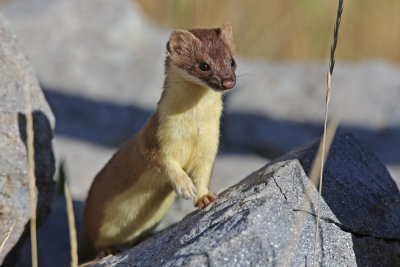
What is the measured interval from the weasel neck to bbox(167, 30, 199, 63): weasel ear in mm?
72

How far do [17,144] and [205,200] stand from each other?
1.22 m

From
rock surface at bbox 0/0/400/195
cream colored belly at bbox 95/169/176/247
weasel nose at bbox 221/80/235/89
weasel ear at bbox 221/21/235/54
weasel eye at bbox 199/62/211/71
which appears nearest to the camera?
weasel nose at bbox 221/80/235/89

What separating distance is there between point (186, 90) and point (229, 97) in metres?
4.38

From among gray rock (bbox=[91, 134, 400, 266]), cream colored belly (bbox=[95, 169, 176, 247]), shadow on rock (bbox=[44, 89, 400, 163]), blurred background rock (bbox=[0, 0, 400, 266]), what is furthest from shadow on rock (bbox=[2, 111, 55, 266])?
shadow on rock (bbox=[44, 89, 400, 163])

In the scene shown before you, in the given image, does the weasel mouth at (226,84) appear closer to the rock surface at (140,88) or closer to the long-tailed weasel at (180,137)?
the long-tailed weasel at (180,137)

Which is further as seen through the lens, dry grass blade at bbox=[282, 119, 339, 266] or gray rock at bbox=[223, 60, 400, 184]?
gray rock at bbox=[223, 60, 400, 184]

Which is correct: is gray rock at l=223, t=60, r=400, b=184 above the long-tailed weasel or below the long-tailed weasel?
below

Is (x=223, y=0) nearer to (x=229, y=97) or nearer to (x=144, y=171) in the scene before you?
(x=229, y=97)

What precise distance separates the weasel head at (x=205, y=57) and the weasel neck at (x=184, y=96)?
0.07 m

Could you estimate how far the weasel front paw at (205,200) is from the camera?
362 centimetres

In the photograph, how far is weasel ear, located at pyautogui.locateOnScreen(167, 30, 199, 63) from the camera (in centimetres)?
367

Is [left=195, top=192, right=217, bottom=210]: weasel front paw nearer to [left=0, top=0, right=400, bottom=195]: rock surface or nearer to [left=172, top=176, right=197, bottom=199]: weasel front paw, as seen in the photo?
[left=172, top=176, right=197, bottom=199]: weasel front paw

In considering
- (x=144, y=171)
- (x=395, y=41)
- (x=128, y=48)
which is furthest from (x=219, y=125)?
(x=395, y=41)

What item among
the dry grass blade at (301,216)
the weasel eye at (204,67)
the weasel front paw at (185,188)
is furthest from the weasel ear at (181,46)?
the dry grass blade at (301,216)
